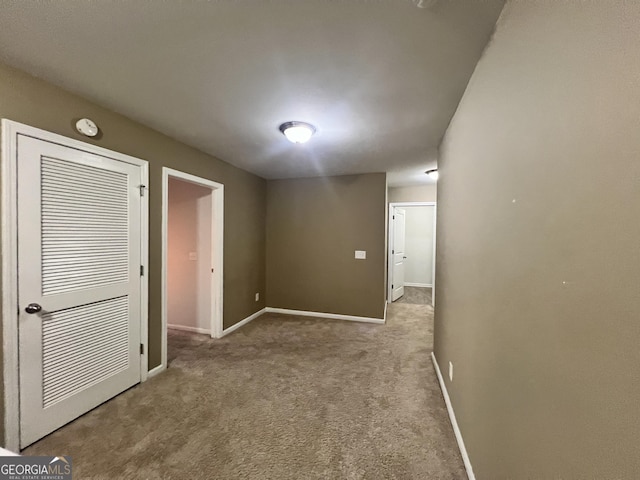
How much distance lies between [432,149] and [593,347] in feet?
9.38

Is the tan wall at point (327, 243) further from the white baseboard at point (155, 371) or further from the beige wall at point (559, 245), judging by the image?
the beige wall at point (559, 245)

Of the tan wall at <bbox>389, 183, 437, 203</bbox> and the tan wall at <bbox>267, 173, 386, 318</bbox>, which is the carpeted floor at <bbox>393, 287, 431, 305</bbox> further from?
the tan wall at <bbox>389, 183, 437, 203</bbox>

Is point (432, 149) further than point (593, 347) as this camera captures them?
Yes

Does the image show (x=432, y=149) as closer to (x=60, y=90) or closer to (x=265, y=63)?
(x=265, y=63)

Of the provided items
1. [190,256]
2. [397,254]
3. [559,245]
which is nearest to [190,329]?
[190,256]

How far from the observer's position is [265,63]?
152cm

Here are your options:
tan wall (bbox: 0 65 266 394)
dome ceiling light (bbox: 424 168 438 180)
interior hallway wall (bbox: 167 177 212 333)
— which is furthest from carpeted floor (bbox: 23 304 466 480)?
dome ceiling light (bbox: 424 168 438 180)

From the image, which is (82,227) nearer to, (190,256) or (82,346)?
(82,346)

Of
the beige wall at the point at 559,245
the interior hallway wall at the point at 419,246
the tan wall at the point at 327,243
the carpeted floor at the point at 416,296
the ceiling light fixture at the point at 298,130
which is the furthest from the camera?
the interior hallway wall at the point at 419,246

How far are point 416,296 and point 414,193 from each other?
242 centimetres

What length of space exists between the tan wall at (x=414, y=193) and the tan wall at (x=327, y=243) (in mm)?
1557

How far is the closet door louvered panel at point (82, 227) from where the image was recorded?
1.79m

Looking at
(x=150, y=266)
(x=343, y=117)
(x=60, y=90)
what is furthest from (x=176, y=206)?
(x=343, y=117)

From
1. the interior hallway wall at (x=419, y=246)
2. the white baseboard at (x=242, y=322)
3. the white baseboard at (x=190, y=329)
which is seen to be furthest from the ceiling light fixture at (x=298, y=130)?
Result: the interior hallway wall at (x=419, y=246)
